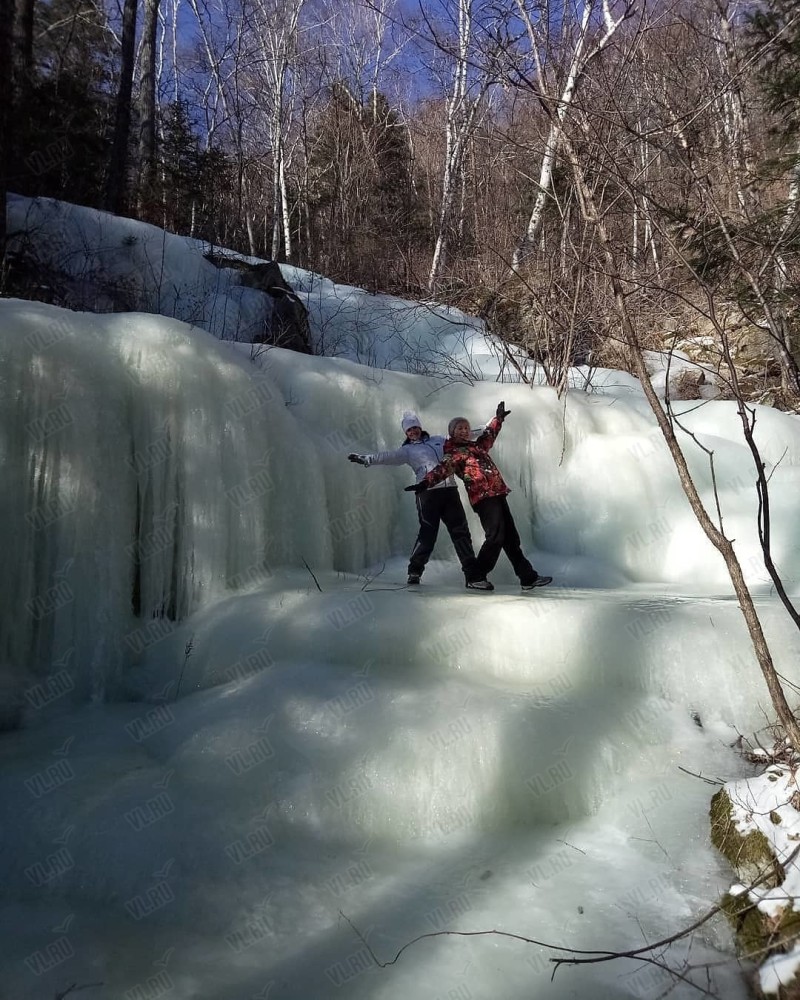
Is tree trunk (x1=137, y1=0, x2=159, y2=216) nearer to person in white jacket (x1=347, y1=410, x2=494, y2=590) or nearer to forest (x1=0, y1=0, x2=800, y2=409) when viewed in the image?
forest (x1=0, y1=0, x2=800, y2=409)

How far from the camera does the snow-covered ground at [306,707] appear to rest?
2.18m

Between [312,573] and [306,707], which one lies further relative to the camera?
[312,573]

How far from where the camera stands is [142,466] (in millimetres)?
4418

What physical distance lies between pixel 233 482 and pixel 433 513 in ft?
4.35

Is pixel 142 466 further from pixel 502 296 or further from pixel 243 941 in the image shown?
pixel 502 296

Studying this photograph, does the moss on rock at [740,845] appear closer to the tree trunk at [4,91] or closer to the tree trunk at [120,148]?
the tree trunk at [4,91]

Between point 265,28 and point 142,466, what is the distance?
1309cm

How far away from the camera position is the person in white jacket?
4.85 meters

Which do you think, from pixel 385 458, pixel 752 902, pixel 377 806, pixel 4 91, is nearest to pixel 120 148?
pixel 4 91

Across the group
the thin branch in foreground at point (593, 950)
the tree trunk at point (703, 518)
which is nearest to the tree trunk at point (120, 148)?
the tree trunk at point (703, 518)

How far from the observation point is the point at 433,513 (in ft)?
16.1

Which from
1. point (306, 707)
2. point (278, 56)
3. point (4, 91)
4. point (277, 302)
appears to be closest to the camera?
point (306, 707)

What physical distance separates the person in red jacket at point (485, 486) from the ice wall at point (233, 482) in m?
0.84

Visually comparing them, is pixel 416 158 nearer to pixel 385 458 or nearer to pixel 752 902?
pixel 385 458
